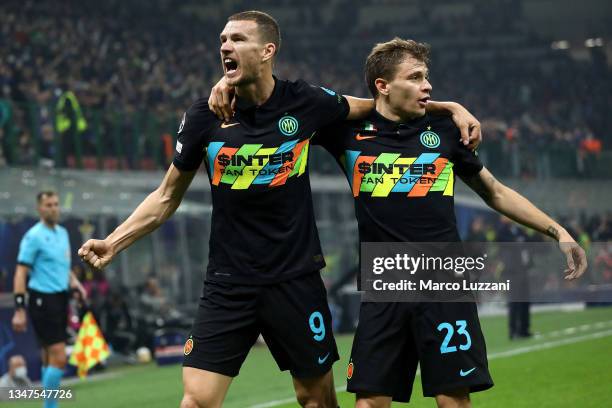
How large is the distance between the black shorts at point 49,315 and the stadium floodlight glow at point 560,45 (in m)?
32.1

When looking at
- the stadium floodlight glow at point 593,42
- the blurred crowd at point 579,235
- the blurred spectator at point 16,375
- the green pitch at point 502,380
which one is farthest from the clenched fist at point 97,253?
the stadium floodlight glow at point 593,42

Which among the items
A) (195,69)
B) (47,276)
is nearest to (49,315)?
(47,276)

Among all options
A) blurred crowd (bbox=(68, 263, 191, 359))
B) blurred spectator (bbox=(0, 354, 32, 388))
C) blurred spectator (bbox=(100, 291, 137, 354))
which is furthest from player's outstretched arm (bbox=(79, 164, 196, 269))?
blurred spectator (bbox=(100, 291, 137, 354))

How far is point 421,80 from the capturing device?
19.7ft

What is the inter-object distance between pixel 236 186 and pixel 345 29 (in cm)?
3621

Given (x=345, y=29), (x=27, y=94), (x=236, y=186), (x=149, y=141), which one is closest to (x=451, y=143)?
(x=236, y=186)

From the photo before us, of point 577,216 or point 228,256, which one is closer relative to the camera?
point 228,256

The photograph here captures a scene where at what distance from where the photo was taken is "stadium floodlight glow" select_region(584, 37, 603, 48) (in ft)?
134

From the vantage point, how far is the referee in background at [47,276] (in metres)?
12.0

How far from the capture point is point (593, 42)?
41188 mm

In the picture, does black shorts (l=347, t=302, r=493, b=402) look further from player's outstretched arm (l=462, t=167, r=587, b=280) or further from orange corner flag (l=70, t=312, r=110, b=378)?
orange corner flag (l=70, t=312, r=110, b=378)

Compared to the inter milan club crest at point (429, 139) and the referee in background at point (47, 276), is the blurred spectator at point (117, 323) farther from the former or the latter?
the inter milan club crest at point (429, 139)

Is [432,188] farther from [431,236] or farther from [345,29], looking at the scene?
[345,29]

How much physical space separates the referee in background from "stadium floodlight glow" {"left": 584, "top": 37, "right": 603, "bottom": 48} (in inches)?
1244
